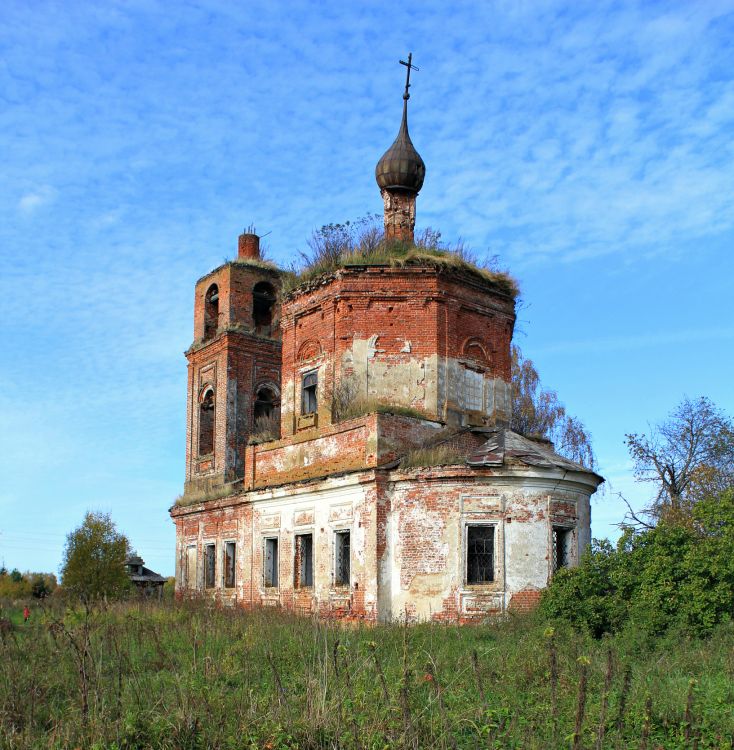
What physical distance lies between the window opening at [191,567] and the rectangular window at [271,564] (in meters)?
4.26

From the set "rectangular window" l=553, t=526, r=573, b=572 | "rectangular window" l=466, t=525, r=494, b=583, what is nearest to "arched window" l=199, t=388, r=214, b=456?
"rectangular window" l=466, t=525, r=494, b=583

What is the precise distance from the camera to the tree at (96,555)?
37.3m

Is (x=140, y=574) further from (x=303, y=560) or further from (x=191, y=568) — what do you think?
(x=303, y=560)

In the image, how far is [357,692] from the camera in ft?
21.7

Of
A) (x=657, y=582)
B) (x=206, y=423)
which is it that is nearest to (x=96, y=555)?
(x=206, y=423)

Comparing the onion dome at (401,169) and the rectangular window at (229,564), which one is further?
the rectangular window at (229,564)

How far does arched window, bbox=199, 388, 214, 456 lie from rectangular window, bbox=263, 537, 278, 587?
683 cm

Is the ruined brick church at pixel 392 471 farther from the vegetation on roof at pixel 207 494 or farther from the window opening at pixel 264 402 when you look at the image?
the window opening at pixel 264 402

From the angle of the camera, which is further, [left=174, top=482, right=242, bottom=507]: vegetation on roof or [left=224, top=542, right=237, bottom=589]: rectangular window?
[left=174, top=482, right=242, bottom=507]: vegetation on roof

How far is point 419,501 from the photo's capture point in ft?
53.2

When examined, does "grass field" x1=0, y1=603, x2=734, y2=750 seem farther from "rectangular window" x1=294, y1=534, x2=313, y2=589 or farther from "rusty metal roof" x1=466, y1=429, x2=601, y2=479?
"rectangular window" x1=294, y1=534, x2=313, y2=589

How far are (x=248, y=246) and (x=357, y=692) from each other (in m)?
22.2

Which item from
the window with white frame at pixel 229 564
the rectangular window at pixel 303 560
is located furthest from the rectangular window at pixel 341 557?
the window with white frame at pixel 229 564

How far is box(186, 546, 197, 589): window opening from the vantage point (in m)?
23.3
